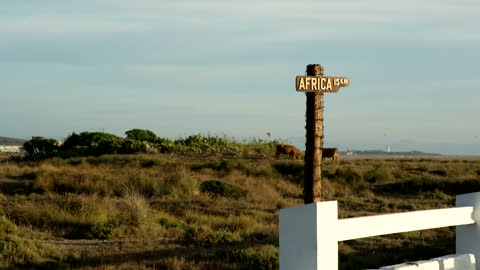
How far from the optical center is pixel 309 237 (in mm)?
7438

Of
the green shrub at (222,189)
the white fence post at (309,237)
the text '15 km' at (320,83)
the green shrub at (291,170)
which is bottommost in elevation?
the green shrub at (222,189)

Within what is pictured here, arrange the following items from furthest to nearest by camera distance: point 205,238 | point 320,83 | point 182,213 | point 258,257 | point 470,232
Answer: point 182,213, point 205,238, point 258,257, point 320,83, point 470,232

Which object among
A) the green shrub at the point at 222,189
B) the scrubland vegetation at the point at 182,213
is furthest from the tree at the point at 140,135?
the green shrub at the point at 222,189

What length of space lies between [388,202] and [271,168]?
41.4 feet

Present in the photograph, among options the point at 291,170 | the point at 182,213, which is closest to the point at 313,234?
the point at 182,213

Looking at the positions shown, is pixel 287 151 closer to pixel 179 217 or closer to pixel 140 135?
pixel 140 135

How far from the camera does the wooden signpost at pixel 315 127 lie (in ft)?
40.5

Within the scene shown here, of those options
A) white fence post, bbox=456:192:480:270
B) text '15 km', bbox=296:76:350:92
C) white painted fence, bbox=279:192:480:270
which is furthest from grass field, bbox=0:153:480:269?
white painted fence, bbox=279:192:480:270

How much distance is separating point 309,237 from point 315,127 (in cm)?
524

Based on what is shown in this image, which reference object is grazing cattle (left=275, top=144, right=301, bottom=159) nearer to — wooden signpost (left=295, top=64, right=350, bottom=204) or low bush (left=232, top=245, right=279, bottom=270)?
low bush (left=232, top=245, right=279, bottom=270)

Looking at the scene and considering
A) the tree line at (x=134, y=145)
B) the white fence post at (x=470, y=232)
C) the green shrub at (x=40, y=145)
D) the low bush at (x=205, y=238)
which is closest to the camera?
the white fence post at (x=470, y=232)

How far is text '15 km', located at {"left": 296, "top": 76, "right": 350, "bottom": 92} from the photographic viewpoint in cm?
1193

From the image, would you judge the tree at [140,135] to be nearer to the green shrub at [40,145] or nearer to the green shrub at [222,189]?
the green shrub at [40,145]

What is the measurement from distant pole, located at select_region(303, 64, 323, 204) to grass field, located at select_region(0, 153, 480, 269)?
141 cm
